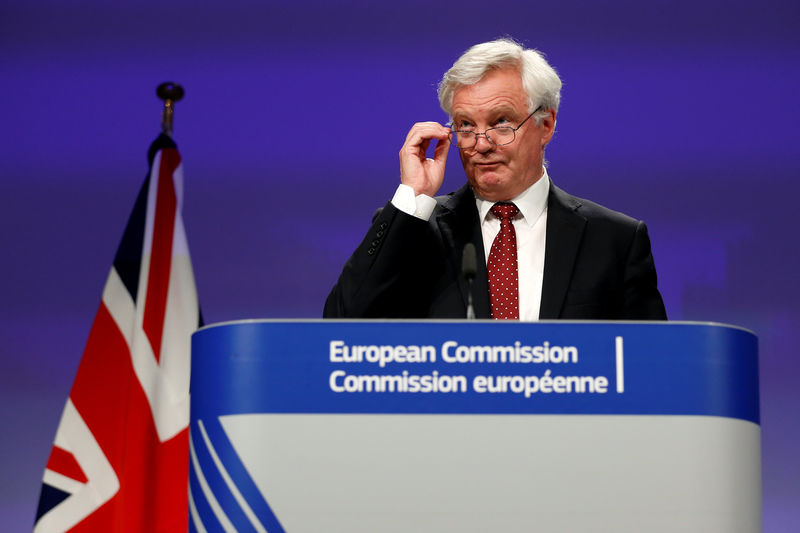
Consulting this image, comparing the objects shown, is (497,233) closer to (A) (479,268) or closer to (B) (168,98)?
(A) (479,268)

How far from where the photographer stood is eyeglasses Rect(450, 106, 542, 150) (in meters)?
2.54

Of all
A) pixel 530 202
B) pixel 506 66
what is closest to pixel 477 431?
pixel 530 202

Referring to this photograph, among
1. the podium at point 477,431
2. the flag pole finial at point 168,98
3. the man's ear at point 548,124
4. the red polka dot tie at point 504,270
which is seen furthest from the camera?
the flag pole finial at point 168,98

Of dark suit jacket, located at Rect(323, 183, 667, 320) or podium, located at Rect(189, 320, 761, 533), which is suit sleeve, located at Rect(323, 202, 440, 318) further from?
podium, located at Rect(189, 320, 761, 533)

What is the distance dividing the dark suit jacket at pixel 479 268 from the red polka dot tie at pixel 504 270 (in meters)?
0.03

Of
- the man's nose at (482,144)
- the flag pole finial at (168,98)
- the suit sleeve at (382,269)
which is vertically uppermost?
the flag pole finial at (168,98)

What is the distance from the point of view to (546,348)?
152cm

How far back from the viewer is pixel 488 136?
2.54 m

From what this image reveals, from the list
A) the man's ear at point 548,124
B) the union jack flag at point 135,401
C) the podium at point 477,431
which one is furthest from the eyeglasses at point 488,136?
the union jack flag at point 135,401

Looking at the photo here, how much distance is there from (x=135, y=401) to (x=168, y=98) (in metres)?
1.18

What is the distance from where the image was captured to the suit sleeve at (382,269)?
2252mm

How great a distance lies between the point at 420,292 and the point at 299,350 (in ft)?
2.96

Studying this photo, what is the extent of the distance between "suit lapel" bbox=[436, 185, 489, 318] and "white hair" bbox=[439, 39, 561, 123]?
266mm

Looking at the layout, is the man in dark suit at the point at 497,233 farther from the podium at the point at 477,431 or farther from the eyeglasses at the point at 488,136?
the podium at the point at 477,431
